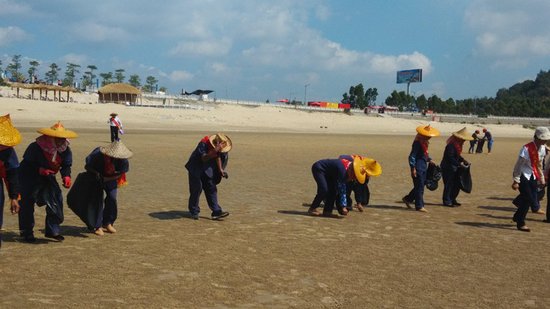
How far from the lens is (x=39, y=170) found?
616 centimetres

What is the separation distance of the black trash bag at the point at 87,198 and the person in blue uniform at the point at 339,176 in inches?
139

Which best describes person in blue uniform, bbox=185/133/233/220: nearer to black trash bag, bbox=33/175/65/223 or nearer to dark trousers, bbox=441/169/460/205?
black trash bag, bbox=33/175/65/223

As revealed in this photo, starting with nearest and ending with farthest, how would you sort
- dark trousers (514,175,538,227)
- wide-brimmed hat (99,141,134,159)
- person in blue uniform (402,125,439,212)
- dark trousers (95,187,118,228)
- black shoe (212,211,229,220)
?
wide-brimmed hat (99,141,134,159) < dark trousers (95,187,118,228) < dark trousers (514,175,538,227) < black shoe (212,211,229,220) < person in blue uniform (402,125,439,212)

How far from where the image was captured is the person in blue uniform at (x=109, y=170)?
22.2 feet

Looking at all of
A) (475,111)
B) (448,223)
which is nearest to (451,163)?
(448,223)

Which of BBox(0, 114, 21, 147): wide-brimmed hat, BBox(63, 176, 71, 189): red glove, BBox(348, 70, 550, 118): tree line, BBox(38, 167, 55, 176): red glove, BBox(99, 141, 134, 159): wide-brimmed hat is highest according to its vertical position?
BBox(348, 70, 550, 118): tree line

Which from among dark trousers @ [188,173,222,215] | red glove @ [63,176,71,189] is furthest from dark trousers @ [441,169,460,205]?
red glove @ [63,176,71,189]

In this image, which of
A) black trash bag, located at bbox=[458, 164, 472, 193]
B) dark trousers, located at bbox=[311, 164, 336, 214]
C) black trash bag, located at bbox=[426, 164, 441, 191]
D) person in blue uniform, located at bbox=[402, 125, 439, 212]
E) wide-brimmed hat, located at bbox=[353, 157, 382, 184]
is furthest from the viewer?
black trash bag, located at bbox=[458, 164, 472, 193]

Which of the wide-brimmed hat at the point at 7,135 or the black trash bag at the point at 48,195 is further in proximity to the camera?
the black trash bag at the point at 48,195

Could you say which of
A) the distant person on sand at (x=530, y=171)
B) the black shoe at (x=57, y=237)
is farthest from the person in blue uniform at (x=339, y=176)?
the black shoe at (x=57, y=237)

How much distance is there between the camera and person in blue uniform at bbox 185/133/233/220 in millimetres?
7816

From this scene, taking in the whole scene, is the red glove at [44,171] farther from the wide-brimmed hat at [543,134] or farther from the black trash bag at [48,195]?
the wide-brimmed hat at [543,134]

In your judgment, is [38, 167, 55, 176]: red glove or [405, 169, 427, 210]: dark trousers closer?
[38, 167, 55, 176]: red glove

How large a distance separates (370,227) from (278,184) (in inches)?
189
